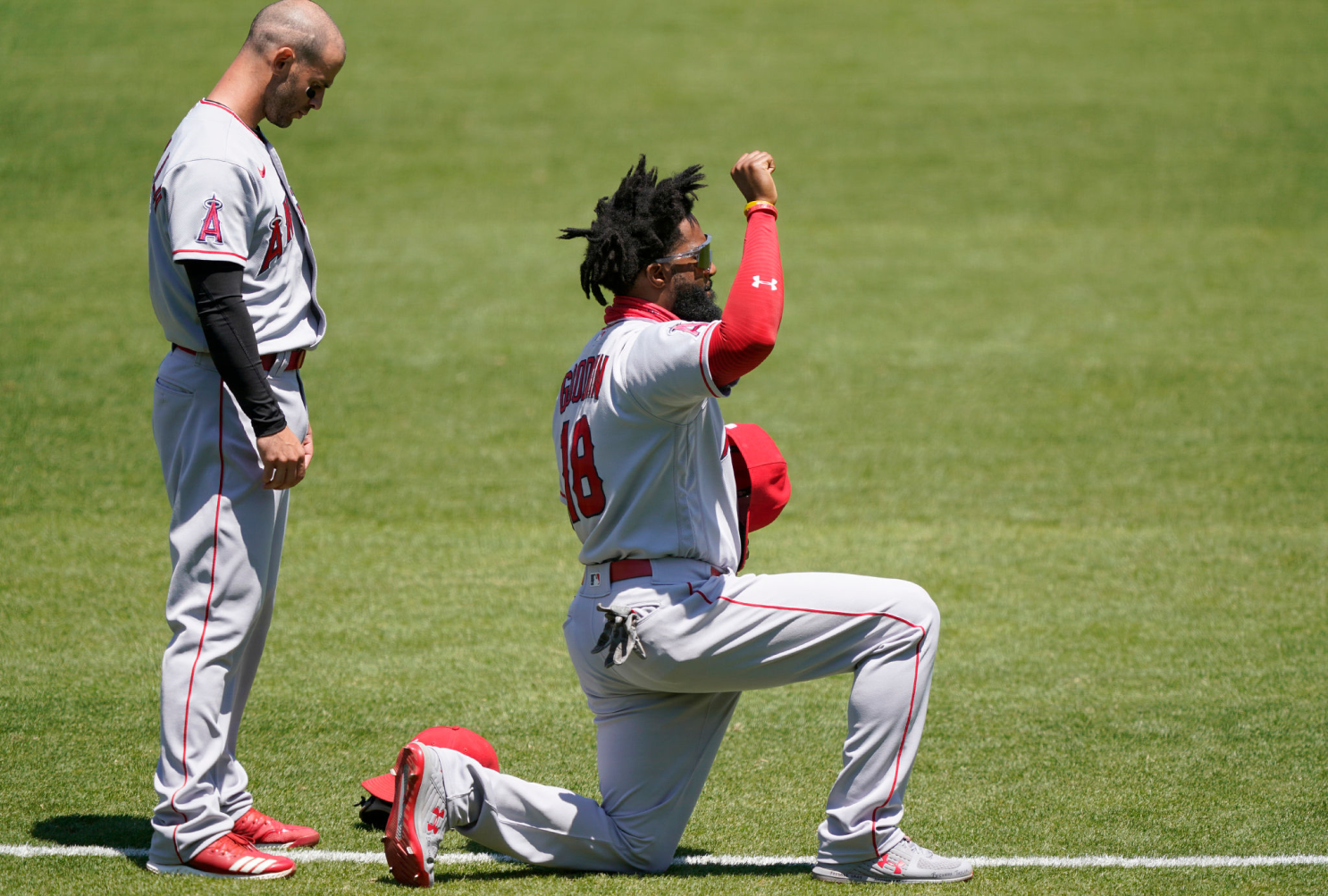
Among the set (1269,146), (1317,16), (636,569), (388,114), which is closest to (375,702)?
(636,569)

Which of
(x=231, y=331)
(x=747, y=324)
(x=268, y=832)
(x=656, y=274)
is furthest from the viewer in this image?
(x=268, y=832)

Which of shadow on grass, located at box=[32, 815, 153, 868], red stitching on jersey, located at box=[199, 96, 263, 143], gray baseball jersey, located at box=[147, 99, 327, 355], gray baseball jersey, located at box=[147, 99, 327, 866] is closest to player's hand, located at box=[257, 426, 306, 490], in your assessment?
gray baseball jersey, located at box=[147, 99, 327, 866]

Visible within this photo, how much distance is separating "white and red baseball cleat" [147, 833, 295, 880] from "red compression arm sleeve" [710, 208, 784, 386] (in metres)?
1.89

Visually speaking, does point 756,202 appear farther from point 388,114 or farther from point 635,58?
point 635,58

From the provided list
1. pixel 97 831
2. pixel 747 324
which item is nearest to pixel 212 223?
pixel 747 324

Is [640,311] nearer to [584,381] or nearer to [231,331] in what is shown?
[584,381]

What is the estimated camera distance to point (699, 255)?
4.08 metres

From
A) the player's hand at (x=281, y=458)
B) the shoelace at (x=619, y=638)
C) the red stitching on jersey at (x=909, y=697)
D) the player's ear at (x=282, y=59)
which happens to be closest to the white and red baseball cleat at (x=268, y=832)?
the player's hand at (x=281, y=458)

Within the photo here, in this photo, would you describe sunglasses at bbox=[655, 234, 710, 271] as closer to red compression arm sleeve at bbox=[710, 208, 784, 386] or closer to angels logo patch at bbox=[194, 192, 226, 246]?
red compression arm sleeve at bbox=[710, 208, 784, 386]

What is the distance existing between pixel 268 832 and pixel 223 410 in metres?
1.32

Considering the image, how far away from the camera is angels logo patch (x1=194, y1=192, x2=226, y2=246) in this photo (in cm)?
369

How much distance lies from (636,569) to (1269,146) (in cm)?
1494

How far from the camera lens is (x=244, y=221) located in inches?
149

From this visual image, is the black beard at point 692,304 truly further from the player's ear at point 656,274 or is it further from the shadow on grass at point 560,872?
the shadow on grass at point 560,872
